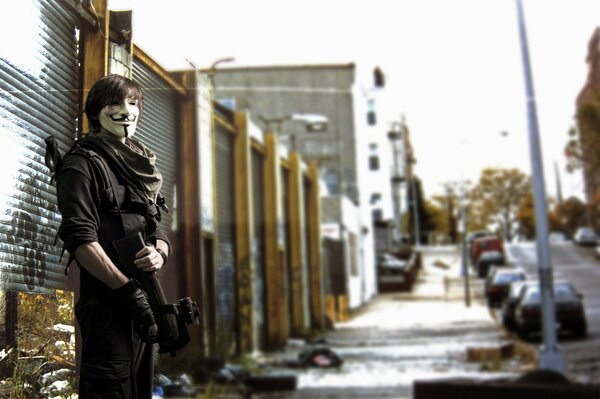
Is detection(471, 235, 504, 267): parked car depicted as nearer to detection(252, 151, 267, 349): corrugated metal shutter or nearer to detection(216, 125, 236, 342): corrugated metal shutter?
detection(252, 151, 267, 349): corrugated metal shutter

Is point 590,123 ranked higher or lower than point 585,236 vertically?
higher

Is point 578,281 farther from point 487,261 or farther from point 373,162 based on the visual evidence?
point 373,162

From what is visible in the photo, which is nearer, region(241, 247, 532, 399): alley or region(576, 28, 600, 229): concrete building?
region(576, 28, 600, 229): concrete building

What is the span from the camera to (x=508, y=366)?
53.3 feet

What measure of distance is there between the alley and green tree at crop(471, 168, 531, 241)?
99.4 inches

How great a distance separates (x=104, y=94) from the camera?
2873mm

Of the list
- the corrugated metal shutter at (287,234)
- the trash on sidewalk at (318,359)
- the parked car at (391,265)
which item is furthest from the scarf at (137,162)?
the parked car at (391,265)

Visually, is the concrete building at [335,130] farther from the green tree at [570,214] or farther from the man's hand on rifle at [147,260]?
the man's hand on rifle at [147,260]

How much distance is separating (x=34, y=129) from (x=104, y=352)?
859mm

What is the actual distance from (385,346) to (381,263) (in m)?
19.5

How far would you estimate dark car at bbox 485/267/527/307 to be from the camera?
22.9m

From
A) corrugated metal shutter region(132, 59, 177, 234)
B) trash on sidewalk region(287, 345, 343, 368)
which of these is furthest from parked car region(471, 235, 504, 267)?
corrugated metal shutter region(132, 59, 177, 234)

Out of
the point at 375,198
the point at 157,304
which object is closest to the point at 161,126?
the point at 157,304

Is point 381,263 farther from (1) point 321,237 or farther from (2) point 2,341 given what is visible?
(2) point 2,341
